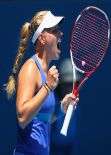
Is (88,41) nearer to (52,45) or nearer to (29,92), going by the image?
(52,45)

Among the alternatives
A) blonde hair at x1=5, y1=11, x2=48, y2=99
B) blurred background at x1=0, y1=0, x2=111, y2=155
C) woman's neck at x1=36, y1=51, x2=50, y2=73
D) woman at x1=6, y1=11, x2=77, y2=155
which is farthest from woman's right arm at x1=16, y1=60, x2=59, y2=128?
blurred background at x1=0, y1=0, x2=111, y2=155

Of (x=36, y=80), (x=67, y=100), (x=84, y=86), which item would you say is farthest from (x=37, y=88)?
(x=84, y=86)

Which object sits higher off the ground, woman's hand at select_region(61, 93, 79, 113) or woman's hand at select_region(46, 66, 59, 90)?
woman's hand at select_region(46, 66, 59, 90)

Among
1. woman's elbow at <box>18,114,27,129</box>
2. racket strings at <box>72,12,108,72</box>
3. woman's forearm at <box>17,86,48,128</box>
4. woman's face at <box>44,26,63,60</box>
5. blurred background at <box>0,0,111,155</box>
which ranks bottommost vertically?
blurred background at <box>0,0,111,155</box>

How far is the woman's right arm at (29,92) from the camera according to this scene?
277 cm

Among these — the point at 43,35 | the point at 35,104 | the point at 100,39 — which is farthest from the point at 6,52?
the point at 35,104

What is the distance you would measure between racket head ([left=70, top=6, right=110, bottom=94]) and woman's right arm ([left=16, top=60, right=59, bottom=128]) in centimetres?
56

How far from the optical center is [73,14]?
4.86 meters

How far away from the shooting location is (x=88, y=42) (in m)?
3.70

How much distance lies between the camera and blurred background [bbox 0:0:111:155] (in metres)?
4.85

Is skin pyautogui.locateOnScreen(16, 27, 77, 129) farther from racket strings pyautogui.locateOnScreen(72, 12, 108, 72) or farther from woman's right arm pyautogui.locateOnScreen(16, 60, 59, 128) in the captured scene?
racket strings pyautogui.locateOnScreen(72, 12, 108, 72)

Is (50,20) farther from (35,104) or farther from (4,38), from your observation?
(4,38)

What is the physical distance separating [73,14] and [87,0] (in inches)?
6.6

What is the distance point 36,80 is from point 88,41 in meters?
0.89
